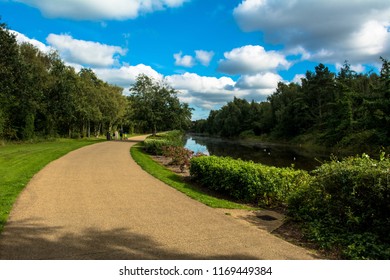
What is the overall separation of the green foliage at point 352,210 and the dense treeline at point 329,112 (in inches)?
1131

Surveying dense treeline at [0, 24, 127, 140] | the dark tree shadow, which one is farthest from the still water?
dense treeline at [0, 24, 127, 140]

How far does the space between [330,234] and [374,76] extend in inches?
2599

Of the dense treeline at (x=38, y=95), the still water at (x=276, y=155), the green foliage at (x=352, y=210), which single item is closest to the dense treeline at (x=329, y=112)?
the still water at (x=276, y=155)

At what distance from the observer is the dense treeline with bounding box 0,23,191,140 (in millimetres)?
24719

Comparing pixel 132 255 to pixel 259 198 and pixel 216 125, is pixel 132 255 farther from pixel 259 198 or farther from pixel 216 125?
pixel 216 125

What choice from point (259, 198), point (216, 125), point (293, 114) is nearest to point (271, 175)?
point (259, 198)

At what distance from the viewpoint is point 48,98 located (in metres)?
33.1

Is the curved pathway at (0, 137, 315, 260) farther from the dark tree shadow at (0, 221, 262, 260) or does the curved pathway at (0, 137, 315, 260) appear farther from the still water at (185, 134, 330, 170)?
the still water at (185, 134, 330, 170)

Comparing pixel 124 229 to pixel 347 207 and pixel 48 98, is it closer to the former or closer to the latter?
pixel 347 207

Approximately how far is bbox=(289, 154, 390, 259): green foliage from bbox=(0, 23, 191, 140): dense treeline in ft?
82.8

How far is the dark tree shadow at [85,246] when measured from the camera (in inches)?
160

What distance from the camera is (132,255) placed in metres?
4.11

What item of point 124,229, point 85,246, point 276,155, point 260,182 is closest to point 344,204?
Result: point 260,182

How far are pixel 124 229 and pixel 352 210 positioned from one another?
4081mm
